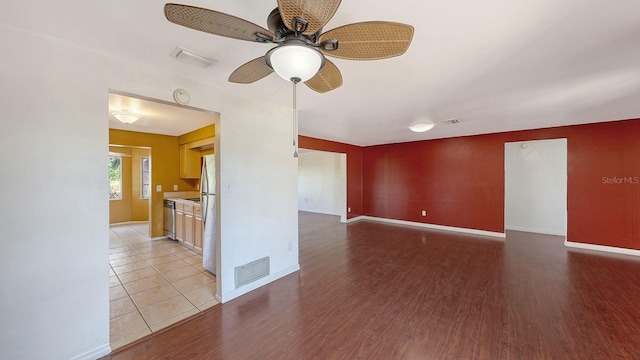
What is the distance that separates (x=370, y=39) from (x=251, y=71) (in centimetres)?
81

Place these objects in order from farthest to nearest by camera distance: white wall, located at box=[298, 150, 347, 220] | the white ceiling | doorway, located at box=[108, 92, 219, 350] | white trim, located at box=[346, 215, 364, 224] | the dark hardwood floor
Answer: white wall, located at box=[298, 150, 347, 220]
white trim, located at box=[346, 215, 364, 224]
doorway, located at box=[108, 92, 219, 350]
the dark hardwood floor
the white ceiling

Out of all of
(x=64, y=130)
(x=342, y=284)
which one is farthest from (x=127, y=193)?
(x=342, y=284)

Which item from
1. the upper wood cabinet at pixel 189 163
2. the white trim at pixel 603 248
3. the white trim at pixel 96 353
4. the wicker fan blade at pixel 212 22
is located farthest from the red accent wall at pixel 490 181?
the white trim at pixel 96 353

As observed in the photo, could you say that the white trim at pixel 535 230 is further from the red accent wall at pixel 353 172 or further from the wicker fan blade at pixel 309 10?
the wicker fan blade at pixel 309 10

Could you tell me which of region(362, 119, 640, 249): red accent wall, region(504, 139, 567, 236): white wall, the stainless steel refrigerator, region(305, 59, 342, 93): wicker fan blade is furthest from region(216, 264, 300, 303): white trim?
region(504, 139, 567, 236): white wall

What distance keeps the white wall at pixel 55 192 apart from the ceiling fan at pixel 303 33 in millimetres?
1380

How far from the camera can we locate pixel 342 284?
3.06m

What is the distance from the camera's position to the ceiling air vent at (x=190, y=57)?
183 cm

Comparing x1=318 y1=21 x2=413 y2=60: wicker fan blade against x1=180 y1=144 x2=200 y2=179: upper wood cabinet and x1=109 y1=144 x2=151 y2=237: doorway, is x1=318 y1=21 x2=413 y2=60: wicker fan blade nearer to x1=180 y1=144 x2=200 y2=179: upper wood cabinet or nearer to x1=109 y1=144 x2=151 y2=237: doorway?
x1=180 y1=144 x2=200 y2=179: upper wood cabinet

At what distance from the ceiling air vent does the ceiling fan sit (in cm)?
90

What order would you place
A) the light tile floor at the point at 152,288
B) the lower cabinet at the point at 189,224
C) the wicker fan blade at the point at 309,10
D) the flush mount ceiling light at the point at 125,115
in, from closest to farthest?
the wicker fan blade at the point at 309,10
the light tile floor at the point at 152,288
the flush mount ceiling light at the point at 125,115
the lower cabinet at the point at 189,224

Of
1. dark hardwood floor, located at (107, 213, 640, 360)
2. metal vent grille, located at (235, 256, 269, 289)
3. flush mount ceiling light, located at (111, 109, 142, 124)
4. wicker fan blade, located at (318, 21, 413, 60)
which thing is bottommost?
dark hardwood floor, located at (107, 213, 640, 360)

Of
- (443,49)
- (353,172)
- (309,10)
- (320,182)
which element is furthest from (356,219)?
(309,10)

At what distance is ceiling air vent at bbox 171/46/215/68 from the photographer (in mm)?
1830
